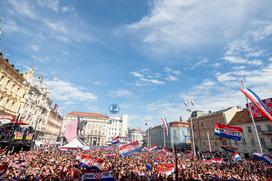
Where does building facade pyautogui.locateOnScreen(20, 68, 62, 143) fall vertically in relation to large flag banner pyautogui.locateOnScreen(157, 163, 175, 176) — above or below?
above

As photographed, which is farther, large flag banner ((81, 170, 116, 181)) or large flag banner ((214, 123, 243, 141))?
large flag banner ((214, 123, 243, 141))

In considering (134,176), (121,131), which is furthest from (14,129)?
(121,131)

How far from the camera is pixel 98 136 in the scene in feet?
363

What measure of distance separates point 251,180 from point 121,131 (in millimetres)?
121220

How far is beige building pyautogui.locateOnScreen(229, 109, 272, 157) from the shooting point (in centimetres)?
3331

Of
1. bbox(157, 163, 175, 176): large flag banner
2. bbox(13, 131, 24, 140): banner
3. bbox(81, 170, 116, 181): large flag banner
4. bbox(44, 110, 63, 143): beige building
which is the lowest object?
bbox(157, 163, 175, 176): large flag banner

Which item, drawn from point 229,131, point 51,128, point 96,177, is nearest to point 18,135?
point 96,177

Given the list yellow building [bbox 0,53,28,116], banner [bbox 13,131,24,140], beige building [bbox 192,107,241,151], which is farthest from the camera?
beige building [bbox 192,107,241,151]

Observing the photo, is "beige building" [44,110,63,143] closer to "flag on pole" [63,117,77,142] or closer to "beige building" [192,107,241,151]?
"flag on pole" [63,117,77,142]

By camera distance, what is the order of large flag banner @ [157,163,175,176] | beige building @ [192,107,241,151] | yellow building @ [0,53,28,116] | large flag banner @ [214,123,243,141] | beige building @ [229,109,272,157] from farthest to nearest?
beige building @ [192,107,241,151], beige building @ [229,109,272,157], yellow building @ [0,53,28,116], large flag banner @ [214,123,243,141], large flag banner @ [157,163,175,176]

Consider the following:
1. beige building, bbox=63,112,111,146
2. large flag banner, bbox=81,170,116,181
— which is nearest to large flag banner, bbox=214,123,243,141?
large flag banner, bbox=81,170,116,181

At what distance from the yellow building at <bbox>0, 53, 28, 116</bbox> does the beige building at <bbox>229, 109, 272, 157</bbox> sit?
52.0m

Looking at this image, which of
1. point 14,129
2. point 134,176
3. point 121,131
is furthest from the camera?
point 121,131

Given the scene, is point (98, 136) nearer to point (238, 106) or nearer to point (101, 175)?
point (238, 106)
